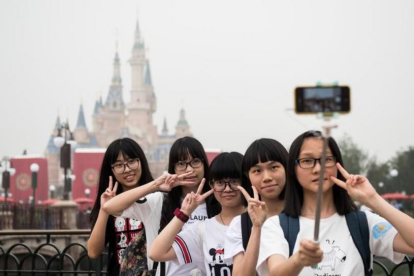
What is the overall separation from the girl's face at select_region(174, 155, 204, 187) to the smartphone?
59.9 inches

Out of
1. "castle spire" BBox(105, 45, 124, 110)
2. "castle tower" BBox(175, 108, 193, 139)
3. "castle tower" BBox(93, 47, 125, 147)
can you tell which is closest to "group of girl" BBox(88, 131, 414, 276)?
"castle tower" BBox(93, 47, 125, 147)

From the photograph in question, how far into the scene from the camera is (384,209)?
233cm

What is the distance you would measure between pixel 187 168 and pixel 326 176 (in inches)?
38.8

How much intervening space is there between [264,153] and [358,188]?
54 centimetres

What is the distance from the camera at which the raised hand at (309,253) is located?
1.98 metres

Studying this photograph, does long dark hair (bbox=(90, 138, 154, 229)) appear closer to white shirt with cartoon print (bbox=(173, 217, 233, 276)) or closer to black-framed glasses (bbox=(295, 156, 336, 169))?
white shirt with cartoon print (bbox=(173, 217, 233, 276))

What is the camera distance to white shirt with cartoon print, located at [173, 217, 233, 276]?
2875 mm

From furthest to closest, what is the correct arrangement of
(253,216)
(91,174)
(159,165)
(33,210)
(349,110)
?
1. (159,165)
2. (91,174)
3. (33,210)
4. (253,216)
5. (349,110)

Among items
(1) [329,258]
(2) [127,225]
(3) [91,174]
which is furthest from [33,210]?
(3) [91,174]

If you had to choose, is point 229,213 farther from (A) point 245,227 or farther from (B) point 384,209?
(B) point 384,209

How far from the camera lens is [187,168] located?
10.8 feet

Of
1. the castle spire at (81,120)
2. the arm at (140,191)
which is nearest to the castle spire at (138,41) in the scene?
the castle spire at (81,120)

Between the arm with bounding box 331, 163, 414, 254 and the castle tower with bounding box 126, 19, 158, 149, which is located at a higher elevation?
the castle tower with bounding box 126, 19, 158, 149

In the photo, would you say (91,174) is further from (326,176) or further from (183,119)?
(183,119)
